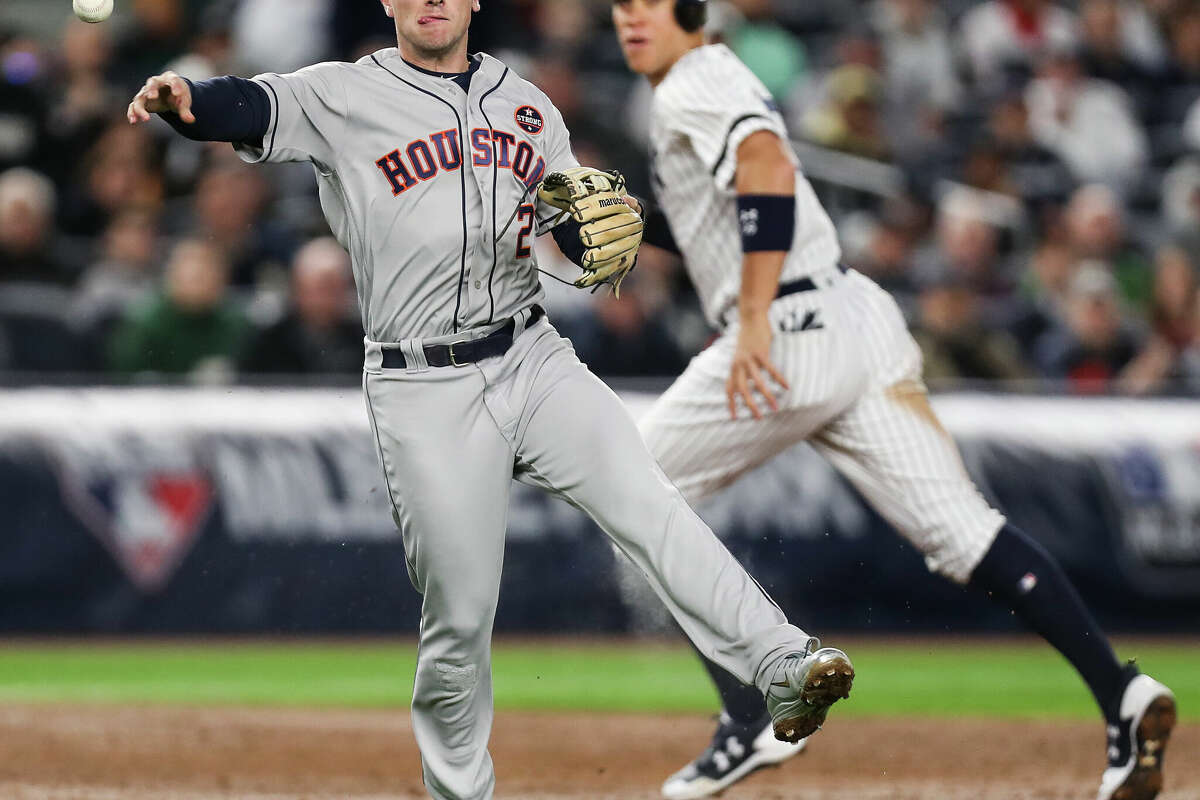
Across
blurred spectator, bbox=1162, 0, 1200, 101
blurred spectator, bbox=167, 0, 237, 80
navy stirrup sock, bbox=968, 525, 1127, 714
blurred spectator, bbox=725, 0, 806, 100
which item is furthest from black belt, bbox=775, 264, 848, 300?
blurred spectator, bbox=1162, 0, 1200, 101

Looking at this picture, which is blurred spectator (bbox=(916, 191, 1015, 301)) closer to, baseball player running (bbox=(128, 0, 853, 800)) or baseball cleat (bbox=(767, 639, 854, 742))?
Answer: baseball player running (bbox=(128, 0, 853, 800))

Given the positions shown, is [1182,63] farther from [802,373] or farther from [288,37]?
[802,373]

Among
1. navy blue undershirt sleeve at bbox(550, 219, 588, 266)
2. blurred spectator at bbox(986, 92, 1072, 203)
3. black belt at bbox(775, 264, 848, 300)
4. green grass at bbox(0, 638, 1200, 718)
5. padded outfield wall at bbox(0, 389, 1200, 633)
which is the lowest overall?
green grass at bbox(0, 638, 1200, 718)

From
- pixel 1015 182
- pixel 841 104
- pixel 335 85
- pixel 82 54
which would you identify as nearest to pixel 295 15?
pixel 82 54

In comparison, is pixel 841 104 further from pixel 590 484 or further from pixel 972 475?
pixel 590 484

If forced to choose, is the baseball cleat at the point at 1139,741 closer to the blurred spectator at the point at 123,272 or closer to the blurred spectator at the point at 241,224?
the blurred spectator at the point at 123,272

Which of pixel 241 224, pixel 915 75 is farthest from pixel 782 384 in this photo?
pixel 915 75

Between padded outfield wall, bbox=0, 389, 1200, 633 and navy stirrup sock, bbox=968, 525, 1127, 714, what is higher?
navy stirrup sock, bbox=968, 525, 1127, 714

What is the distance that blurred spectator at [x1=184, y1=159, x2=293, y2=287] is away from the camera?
8977mm

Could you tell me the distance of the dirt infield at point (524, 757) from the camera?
4.92m

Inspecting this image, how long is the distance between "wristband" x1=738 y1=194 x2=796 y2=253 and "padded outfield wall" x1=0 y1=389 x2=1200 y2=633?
3241 millimetres

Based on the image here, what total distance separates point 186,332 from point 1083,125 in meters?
6.30

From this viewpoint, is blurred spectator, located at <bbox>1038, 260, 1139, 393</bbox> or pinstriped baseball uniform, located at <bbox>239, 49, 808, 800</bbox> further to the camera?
blurred spectator, located at <bbox>1038, 260, 1139, 393</bbox>

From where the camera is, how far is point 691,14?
472cm
